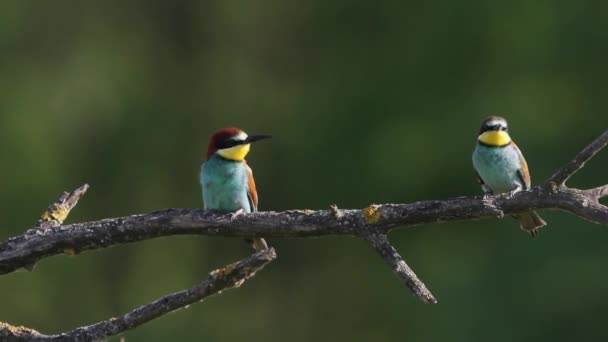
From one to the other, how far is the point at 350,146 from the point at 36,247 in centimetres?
1054

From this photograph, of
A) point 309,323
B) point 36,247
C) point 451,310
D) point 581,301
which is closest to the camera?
point 36,247

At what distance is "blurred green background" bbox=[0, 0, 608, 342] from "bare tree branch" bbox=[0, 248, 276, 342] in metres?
8.08

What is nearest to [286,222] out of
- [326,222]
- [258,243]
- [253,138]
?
[326,222]

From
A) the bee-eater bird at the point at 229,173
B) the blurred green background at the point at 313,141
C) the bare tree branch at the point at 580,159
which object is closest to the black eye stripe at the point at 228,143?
the bee-eater bird at the point at 229,173

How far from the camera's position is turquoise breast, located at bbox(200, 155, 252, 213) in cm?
644

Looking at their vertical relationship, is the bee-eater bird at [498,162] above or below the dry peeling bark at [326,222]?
below

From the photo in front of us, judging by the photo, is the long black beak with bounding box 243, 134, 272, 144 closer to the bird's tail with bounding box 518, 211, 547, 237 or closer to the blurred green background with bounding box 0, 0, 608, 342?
the bird's tail with bounding box 518, 211, 547, 237

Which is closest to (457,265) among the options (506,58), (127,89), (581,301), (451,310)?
(451,310)

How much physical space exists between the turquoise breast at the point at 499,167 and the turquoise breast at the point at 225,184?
1.38m

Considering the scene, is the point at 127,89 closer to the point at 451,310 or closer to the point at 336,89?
the point at 336,89

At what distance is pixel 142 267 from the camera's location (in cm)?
1666

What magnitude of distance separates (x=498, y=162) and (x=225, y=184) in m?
1.61

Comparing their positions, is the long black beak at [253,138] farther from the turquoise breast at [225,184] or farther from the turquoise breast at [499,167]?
the turquoise breast at [499,167]

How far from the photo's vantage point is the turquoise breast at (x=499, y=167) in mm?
7227
